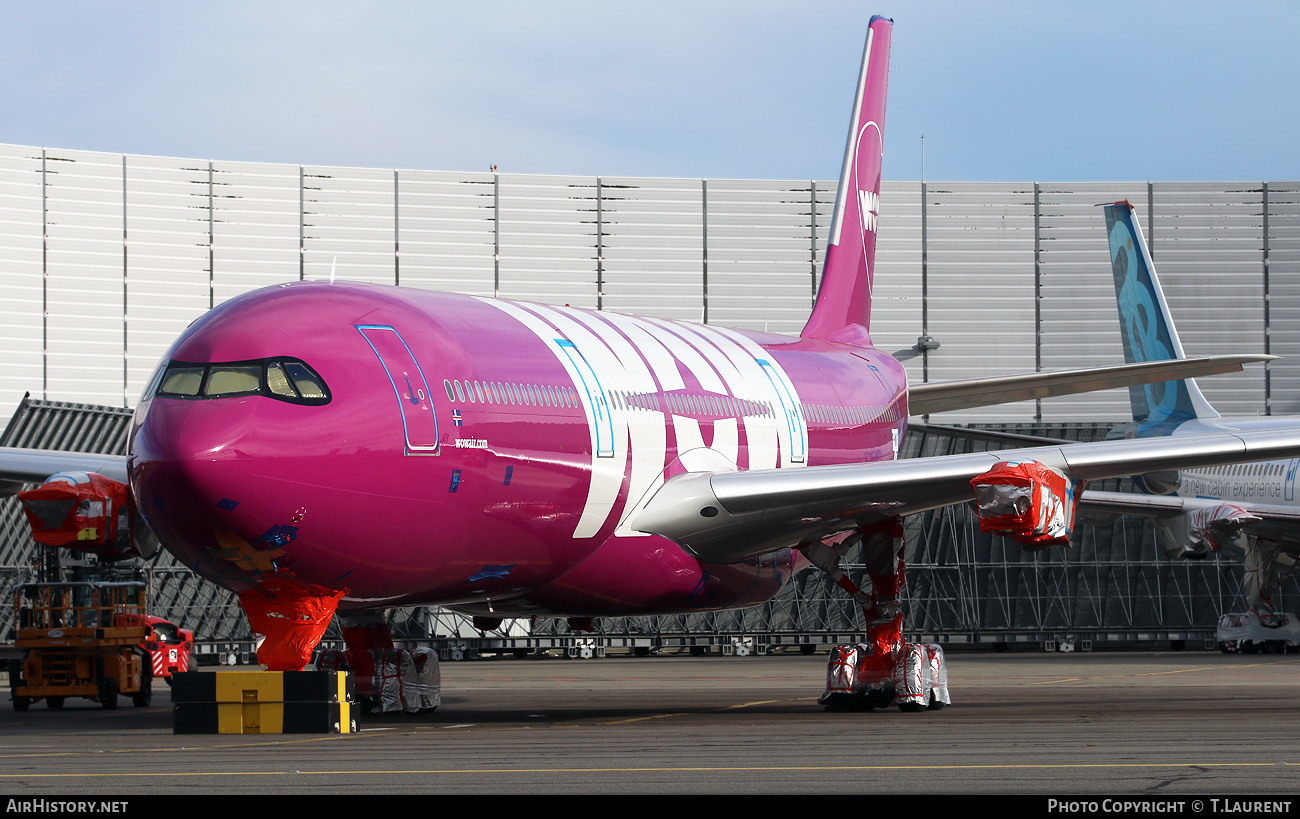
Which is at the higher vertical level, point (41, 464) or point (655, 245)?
point (655, 245)

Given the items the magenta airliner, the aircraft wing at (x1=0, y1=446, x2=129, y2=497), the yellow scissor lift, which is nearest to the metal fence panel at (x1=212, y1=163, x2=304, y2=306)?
the yellow scissor lift

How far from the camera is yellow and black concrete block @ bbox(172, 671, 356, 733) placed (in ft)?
40.0

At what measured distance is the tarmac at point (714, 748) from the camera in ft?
27.4

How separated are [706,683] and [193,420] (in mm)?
14340

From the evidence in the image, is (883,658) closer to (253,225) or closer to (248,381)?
(248,381)

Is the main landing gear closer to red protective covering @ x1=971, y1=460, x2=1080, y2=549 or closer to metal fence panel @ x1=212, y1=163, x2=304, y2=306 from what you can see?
red protective covering @ x1=971, y1=460, x2=1080, y2=549

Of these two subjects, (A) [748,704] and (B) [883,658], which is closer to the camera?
(B) [883,658]

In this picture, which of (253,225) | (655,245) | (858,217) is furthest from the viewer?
(655,245)

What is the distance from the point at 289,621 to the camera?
1248 centimetres

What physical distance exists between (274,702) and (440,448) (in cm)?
245

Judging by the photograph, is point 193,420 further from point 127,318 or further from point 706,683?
point 127,318

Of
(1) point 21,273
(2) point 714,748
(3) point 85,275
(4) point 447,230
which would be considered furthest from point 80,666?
(4) point 447,230

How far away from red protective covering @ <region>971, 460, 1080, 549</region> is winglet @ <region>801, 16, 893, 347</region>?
924 centimetres
